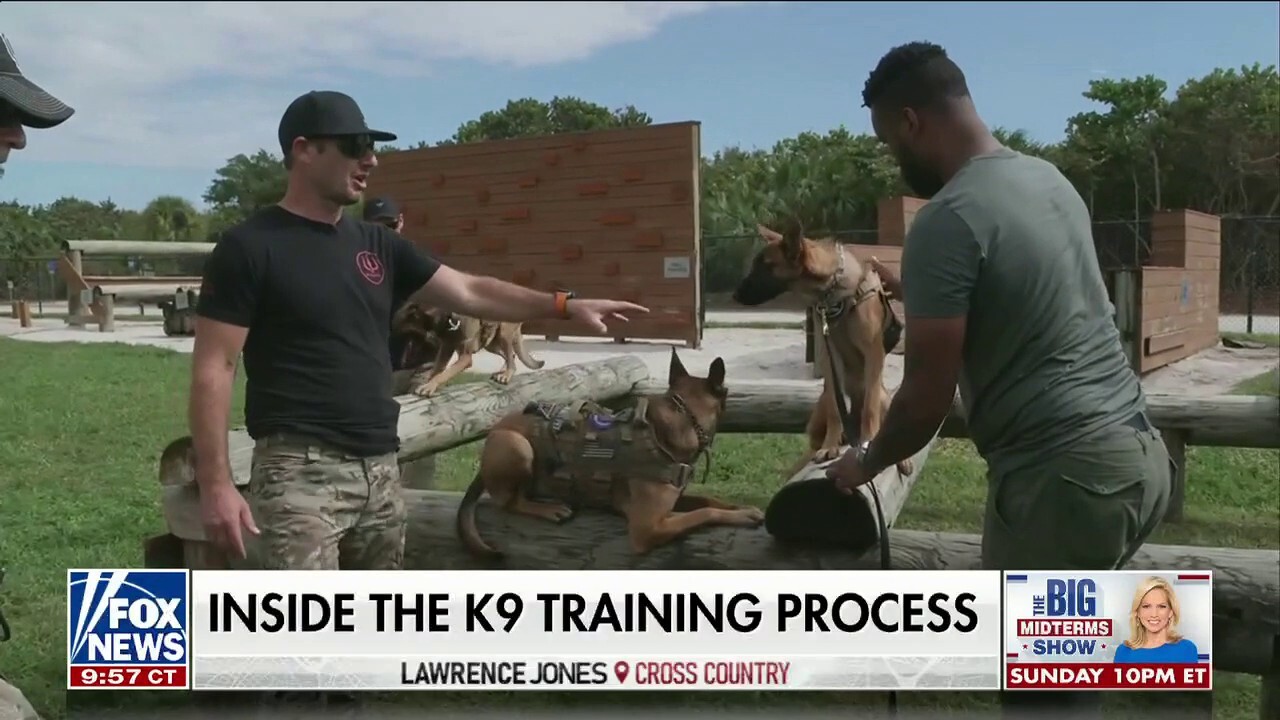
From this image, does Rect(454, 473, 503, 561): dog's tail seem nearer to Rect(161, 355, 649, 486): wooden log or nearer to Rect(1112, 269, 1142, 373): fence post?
Rect(161, 355, 649, 486): wooden log

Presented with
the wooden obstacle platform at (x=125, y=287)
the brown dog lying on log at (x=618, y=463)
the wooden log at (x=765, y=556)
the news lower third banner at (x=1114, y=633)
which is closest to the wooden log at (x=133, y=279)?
the wooden obstacle platform at (x=125, y=287)

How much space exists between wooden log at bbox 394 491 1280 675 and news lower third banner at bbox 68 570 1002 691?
121 mm

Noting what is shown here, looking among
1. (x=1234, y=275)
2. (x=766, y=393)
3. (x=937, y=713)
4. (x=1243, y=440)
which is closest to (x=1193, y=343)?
(x=1234, y=275)

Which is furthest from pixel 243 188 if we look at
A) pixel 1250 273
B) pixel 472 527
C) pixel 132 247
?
pixel 1250 273

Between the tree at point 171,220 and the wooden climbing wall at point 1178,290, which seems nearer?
the tree at point 171,220

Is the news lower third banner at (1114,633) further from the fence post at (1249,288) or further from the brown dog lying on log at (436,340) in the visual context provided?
the fence post at (1249,288)

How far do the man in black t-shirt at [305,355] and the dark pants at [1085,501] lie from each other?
1.63 meters

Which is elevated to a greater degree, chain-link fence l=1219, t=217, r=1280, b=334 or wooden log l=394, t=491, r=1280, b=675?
chain-link fence l=1219, t=217, r=1280, b=334

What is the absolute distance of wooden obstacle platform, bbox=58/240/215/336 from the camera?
4.91 m

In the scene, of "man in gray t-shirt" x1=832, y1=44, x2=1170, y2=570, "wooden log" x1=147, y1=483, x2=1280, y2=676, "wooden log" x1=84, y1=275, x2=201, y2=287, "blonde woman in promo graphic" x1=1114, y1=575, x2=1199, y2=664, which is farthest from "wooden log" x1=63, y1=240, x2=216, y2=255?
"blonde woman in promo graphic" x1=1114, y1=575, x2=1199, y2=664

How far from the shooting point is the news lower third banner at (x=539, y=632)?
108 inches

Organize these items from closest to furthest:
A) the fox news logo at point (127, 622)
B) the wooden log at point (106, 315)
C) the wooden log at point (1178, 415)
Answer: the fox news logo at point (127, 622)
the wooden log at point (1178, 415)
the wooden log at point (106, 315)

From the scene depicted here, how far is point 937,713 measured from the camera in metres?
3.36

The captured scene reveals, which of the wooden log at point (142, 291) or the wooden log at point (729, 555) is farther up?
the wooden log at point (142, 291)
